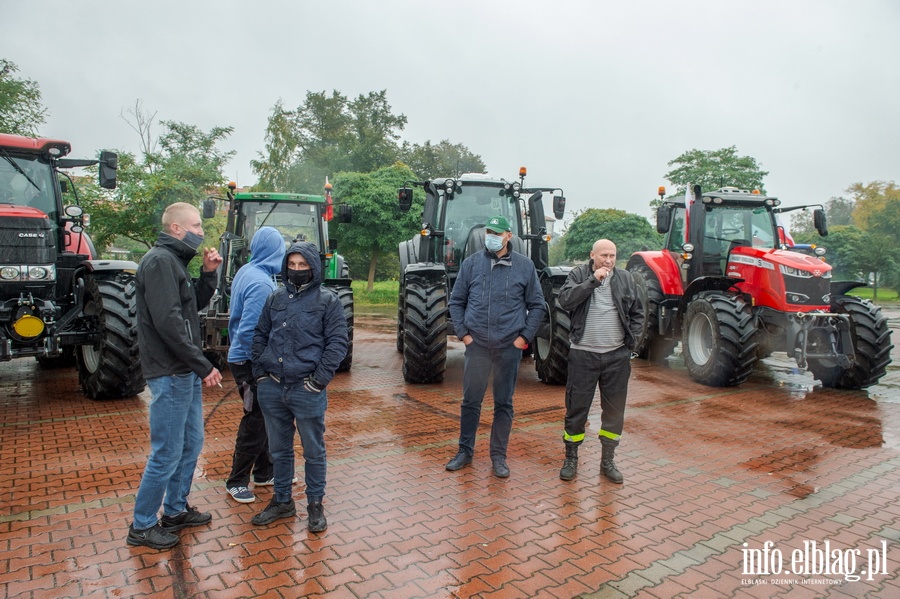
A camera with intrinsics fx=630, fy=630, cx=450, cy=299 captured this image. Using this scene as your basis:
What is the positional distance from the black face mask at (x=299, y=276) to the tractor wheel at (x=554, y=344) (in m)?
4.03

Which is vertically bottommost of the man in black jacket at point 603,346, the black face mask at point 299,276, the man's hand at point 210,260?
the man in black jacket at point 603,346

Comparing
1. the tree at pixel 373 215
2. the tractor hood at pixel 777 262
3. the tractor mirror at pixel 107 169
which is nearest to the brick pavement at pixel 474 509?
the tractor hood at pixel 777 262

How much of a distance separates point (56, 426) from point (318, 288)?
3.76m

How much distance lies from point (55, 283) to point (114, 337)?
1083 mm

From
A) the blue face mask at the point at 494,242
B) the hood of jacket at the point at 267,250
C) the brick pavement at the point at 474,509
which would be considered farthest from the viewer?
the blue face mask at the point at 494,242

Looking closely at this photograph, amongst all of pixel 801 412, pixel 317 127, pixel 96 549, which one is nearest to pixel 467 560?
pixel 96 549

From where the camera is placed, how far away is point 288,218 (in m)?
9.04

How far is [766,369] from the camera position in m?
9.65

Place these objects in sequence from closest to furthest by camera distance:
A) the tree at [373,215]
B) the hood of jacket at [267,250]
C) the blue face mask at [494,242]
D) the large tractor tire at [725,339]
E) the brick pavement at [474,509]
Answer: the brick pavement at [474,509] < the hood of jacket at [267,250] < the blue face mask at [494,242] < the large tractor tire at [725,339] < the tree at [373,215]

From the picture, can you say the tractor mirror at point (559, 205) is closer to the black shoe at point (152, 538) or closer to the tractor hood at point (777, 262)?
the tractor hood at point (777, 262)

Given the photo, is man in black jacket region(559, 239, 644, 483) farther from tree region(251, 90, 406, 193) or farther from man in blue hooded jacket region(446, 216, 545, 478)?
tree region(251, 90, 406, 193)

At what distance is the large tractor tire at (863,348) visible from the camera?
758 cm

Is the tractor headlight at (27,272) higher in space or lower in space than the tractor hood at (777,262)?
lower

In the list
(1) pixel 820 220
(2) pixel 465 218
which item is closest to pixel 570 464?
(2) pixel 465 218
